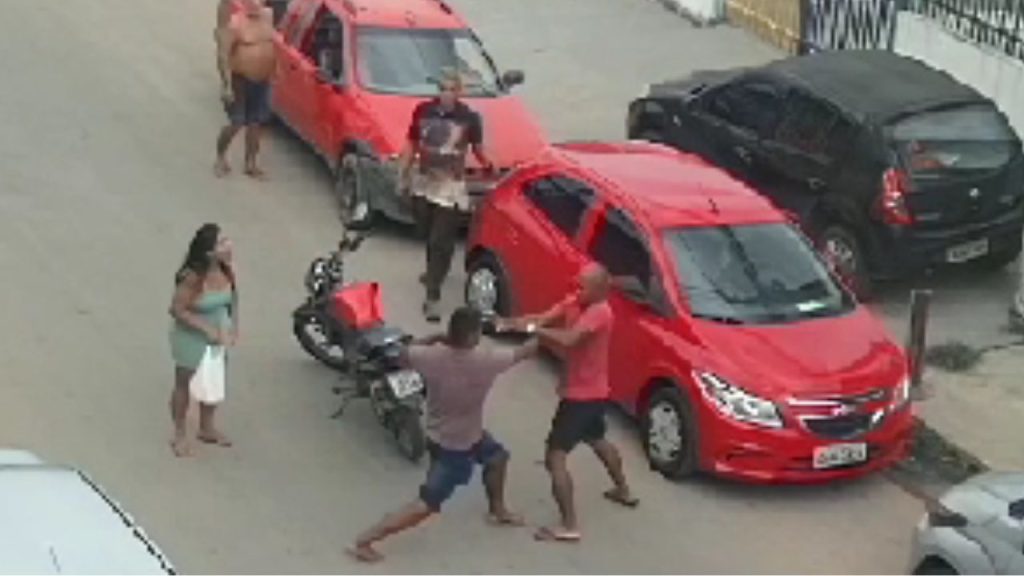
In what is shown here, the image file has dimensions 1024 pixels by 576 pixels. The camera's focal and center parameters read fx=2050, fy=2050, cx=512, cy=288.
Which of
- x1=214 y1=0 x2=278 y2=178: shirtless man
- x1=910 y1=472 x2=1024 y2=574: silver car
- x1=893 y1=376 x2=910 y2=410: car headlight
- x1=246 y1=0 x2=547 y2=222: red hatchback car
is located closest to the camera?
x1=910 y1=472 x2=1024 y2=574: silver car

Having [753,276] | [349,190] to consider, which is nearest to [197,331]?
[753,276]

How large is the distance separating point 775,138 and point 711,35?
263 inches

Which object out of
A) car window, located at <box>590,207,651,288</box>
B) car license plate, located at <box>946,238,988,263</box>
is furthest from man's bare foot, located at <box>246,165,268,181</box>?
car license plate, located at <box>946,238,988,263</box>

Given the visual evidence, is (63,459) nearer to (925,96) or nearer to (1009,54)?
(925,96)

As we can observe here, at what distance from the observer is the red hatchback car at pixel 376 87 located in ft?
54.3

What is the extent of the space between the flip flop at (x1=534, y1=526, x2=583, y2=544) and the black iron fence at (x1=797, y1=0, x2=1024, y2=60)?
7941 millimetres

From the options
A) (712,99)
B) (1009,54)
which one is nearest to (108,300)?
(712,99)

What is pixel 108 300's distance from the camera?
14.8 meters

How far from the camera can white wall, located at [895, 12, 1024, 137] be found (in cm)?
1756

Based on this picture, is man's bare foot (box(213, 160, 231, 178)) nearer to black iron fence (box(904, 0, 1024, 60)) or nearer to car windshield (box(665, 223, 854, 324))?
car windshield (box(665, 223, 854, 324))

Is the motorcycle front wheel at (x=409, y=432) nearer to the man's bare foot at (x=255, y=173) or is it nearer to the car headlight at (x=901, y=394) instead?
the car headlight at (x=901, y=394)

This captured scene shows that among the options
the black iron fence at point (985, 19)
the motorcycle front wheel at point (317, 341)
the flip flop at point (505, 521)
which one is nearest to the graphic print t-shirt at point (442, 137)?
the motorcycle front wheel at point (317, 341)

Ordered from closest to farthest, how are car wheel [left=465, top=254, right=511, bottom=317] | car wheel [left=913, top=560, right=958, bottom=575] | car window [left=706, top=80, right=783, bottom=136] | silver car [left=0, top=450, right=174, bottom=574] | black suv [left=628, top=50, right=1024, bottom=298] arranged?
silver car [left=0, top=450, right=174, bottom=574] < car wheel [left=913, top=560, right=958, bottom=575] < car wheel [left=465, top=254, right=511, bottom=317] < black suv [left=628, top=50, right=1024, bottom=298] < car window [left=706, top=80, right=783, bottom=136]

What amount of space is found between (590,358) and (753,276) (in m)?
2.00
